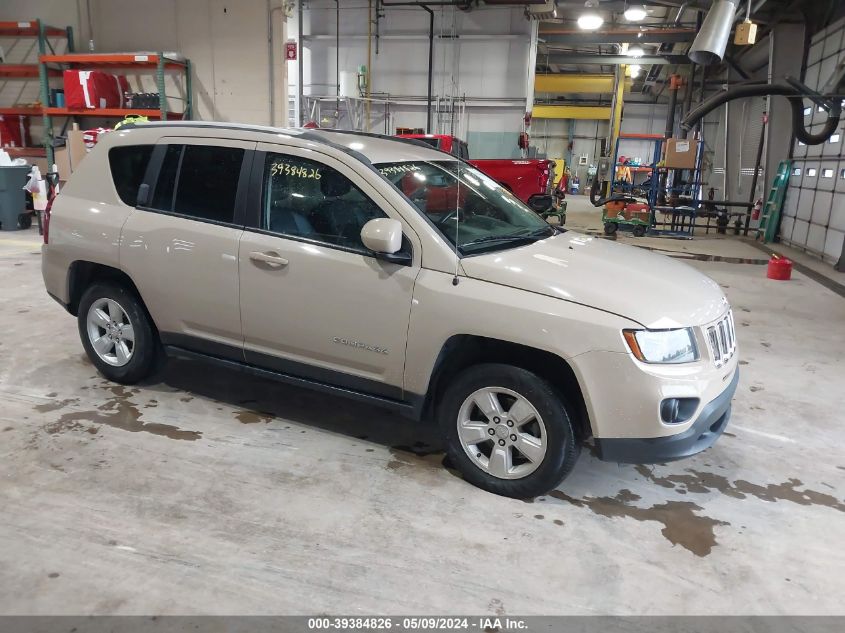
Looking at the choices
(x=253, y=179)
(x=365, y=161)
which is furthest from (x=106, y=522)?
(x=365, y=161)

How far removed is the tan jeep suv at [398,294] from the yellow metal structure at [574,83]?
846 inches

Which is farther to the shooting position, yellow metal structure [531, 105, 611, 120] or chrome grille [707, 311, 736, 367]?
yellow metal structure [531, 105, 611, 120]

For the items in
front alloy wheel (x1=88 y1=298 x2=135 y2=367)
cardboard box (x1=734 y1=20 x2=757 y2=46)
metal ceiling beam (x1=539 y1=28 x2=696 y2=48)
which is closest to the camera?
front alloy wheel (x1=88 y1=298 x2=135 y2=367)

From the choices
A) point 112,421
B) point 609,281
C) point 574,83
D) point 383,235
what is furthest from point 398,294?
point 574,83

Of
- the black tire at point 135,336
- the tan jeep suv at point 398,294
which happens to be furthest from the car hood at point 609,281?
the black tire at point 135,336

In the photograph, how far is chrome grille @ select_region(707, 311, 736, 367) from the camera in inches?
108

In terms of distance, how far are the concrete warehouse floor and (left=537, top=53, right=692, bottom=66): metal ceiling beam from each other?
17.8 metres

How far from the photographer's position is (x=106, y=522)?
101 inches

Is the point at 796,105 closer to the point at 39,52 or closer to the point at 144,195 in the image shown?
the point at 144,195

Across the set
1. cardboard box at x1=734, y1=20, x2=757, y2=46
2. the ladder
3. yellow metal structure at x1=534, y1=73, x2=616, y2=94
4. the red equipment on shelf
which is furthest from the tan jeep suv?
yellow metal structure at x1=534, y1=73, x2=616, y2=94

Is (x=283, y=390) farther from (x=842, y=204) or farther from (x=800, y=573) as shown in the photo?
(x=842, y=204)

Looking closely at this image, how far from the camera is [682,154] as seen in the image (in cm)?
1291

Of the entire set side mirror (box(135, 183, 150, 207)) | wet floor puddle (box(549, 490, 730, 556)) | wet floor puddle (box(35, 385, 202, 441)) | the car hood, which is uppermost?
side mirror (box(135, 183, 150, 207))

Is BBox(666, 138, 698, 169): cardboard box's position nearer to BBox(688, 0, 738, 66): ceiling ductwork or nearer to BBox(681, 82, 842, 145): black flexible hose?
BBox(681, 82, 842, 145): black flexible hose
